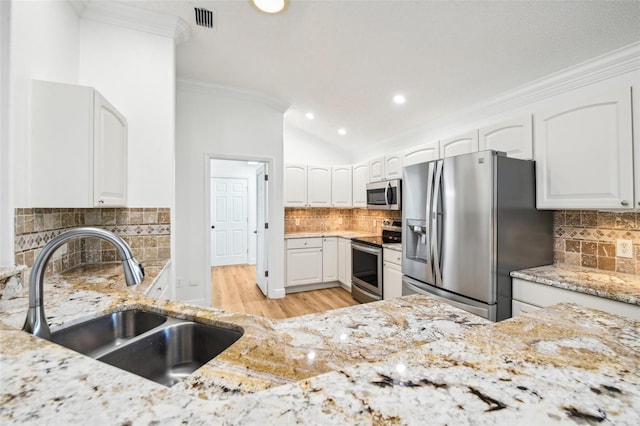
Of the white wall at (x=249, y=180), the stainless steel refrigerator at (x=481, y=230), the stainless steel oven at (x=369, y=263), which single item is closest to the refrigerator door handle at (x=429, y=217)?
the stainless steel refrigerator at (x=481, y=230)

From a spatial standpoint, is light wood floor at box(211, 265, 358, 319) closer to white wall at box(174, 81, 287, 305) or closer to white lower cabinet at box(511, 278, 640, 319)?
white wall at box(174, 81, 287, 305)

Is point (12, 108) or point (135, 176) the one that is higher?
point (12, 108)

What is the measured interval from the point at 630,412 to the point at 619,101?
75.2 inches

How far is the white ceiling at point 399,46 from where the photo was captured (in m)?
1.76

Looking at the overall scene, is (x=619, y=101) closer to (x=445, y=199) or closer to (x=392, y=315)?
(x=445, y=199)

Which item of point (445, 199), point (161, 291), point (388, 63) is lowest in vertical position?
point (161, 291)

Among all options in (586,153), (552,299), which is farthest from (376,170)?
(552,299)

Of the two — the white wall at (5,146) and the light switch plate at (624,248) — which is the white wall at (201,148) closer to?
the white wall at (5,146)

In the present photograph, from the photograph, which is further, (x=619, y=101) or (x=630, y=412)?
(x=619, y=101)

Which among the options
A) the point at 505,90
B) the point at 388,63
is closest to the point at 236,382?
the point at 388,63

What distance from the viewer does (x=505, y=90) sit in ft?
8.18

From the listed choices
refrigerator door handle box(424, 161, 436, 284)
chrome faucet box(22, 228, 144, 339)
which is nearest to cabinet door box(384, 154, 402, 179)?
refrigerator door handle box(424, 161, 436, 284)

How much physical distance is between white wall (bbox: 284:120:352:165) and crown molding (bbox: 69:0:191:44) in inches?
96.6

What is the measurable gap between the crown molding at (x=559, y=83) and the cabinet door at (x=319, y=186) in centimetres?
194
